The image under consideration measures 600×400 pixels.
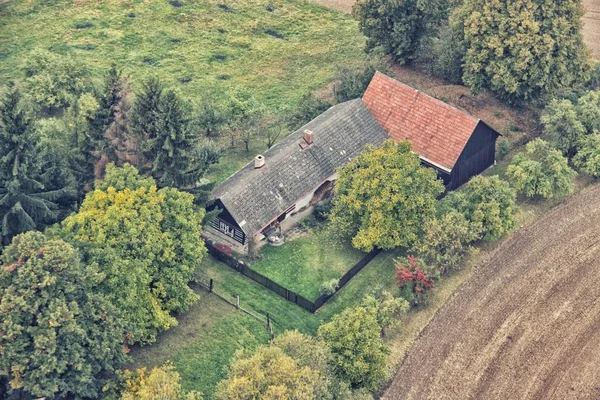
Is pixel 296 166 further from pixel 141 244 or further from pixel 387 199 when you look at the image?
pixel 141 244

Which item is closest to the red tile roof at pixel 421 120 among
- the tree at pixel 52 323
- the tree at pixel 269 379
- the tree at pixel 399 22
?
the tree at pixel 399 22

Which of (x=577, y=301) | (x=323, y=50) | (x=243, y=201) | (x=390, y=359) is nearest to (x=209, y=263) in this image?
(x=243, y=201)

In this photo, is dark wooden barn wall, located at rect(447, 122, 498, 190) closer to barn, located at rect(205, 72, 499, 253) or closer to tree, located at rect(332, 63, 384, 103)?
barn, located at rect(205, 72, 499, 253)

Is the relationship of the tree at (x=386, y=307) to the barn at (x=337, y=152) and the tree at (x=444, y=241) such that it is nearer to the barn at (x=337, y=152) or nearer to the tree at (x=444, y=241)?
the tree at (x=444, y=241)

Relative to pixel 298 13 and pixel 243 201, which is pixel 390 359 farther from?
pixel 298 13

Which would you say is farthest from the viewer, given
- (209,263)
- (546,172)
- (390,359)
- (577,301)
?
(546,172)

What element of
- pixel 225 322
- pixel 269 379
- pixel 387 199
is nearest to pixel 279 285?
pixel 225 322
